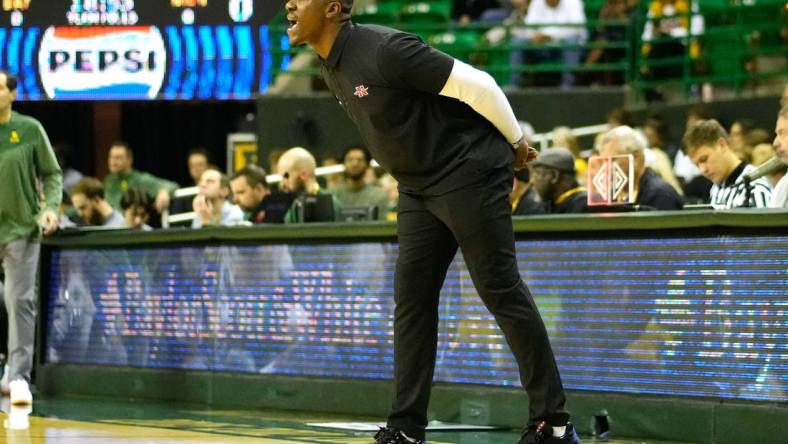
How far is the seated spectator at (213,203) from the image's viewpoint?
11.4 metres

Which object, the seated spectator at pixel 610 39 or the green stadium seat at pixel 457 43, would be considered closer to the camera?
the seated spectator at pixel 610 39

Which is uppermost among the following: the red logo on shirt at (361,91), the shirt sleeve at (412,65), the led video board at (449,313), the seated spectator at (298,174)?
the shirt sleeve at (412,65)

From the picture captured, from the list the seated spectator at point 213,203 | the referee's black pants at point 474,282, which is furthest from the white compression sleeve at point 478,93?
the seated spectator at point 213,203

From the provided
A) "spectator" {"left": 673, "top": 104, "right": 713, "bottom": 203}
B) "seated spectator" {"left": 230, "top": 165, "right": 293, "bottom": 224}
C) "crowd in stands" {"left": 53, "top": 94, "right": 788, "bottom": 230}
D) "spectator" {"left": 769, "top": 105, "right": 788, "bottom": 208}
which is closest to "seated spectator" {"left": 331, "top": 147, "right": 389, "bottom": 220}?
"crowd in stands" {"left": 53, "top": 94, "right": 788, "bottom": 230}

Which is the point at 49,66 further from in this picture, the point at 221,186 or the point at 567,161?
the point at 567,161

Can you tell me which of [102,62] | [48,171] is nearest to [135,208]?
[102,62]

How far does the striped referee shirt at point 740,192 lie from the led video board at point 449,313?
0.78m

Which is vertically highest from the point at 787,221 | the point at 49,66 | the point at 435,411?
the point at 49,66

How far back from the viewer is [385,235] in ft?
28.1

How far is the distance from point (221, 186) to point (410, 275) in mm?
5661

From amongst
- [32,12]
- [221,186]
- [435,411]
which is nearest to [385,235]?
[435,411]

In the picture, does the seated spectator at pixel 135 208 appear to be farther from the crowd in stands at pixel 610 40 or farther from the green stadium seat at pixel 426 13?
the green stadium seat at pixel 426 13

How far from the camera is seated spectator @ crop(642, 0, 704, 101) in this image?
16.3m

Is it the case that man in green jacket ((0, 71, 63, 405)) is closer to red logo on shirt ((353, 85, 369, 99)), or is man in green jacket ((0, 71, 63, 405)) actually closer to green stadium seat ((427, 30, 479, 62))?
red logo on shirt ((353, 85, 369, 99))
